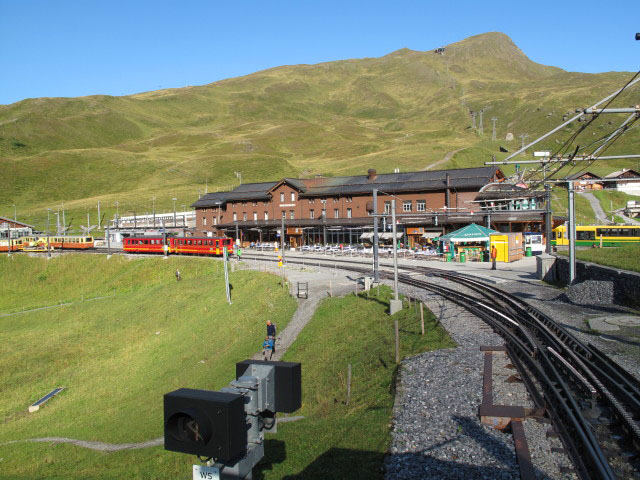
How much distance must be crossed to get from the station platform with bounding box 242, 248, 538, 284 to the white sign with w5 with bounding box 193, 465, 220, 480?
107 ft

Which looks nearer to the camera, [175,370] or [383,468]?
[383,468]

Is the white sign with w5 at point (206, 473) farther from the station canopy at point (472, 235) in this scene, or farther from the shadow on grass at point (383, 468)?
the station canopy at point (472, 235)

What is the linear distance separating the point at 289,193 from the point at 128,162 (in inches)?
4420

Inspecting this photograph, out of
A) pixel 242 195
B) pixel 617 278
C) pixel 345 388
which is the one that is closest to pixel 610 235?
pixel 617 278

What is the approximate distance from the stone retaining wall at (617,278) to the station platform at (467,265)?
5.52 meters

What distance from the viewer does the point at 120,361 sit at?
3123 cm

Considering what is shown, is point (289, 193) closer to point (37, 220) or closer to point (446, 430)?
point (446, 430)

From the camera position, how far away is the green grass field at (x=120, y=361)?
17797 millimetres

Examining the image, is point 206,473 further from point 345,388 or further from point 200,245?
point 200,245

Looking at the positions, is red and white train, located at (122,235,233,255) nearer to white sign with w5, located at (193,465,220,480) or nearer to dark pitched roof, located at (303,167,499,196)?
dark pitched roof, located at (303,167,499,196)

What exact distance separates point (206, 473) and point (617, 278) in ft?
82.5

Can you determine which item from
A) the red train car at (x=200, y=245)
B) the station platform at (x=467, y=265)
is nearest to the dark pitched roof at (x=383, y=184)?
the station platform at (x=467, y=265)

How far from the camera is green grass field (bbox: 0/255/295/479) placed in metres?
17.8

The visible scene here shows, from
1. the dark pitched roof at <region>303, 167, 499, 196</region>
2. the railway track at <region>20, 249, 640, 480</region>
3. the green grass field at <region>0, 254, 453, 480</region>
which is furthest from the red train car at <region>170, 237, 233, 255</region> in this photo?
the railway track at <region>20, 249, 640, 480</region>
